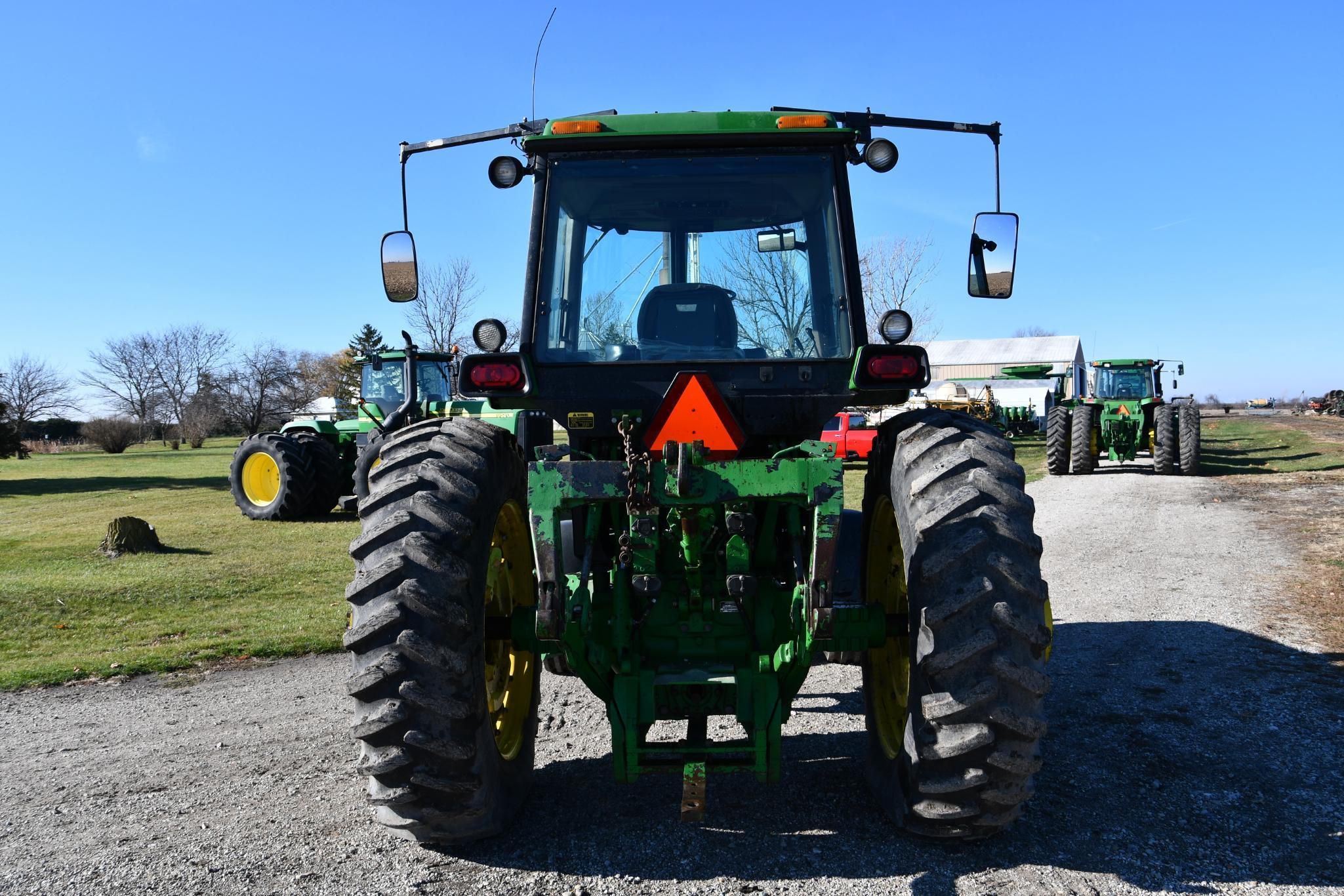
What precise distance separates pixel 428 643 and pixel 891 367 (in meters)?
2.05

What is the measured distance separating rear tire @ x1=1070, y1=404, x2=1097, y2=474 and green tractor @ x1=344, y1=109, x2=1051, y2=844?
19.2m

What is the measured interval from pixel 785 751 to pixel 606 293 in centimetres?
230

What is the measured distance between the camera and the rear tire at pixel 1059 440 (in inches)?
886

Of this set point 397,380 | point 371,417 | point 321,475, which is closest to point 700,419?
point 371,417

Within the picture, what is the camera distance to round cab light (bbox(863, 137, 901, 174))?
419cm

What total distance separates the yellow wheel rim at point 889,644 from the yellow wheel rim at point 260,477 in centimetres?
1426

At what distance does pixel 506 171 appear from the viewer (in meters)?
4.30

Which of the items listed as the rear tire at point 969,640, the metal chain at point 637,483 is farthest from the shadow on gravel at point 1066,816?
the metal chain at point 637,483

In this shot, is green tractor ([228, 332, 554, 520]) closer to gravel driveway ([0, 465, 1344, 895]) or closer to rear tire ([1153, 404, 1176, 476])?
gravel driveway ([0, 465, 1344, 895])

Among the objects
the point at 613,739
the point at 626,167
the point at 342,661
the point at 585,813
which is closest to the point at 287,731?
the point at 342,661

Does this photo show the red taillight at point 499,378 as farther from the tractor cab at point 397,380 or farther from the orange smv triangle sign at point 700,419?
the tractor cab at point 397,380

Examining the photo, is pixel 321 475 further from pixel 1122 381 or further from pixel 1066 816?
pixel 1122 381

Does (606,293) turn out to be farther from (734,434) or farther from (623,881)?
(623,881)

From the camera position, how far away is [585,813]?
3.94 m
